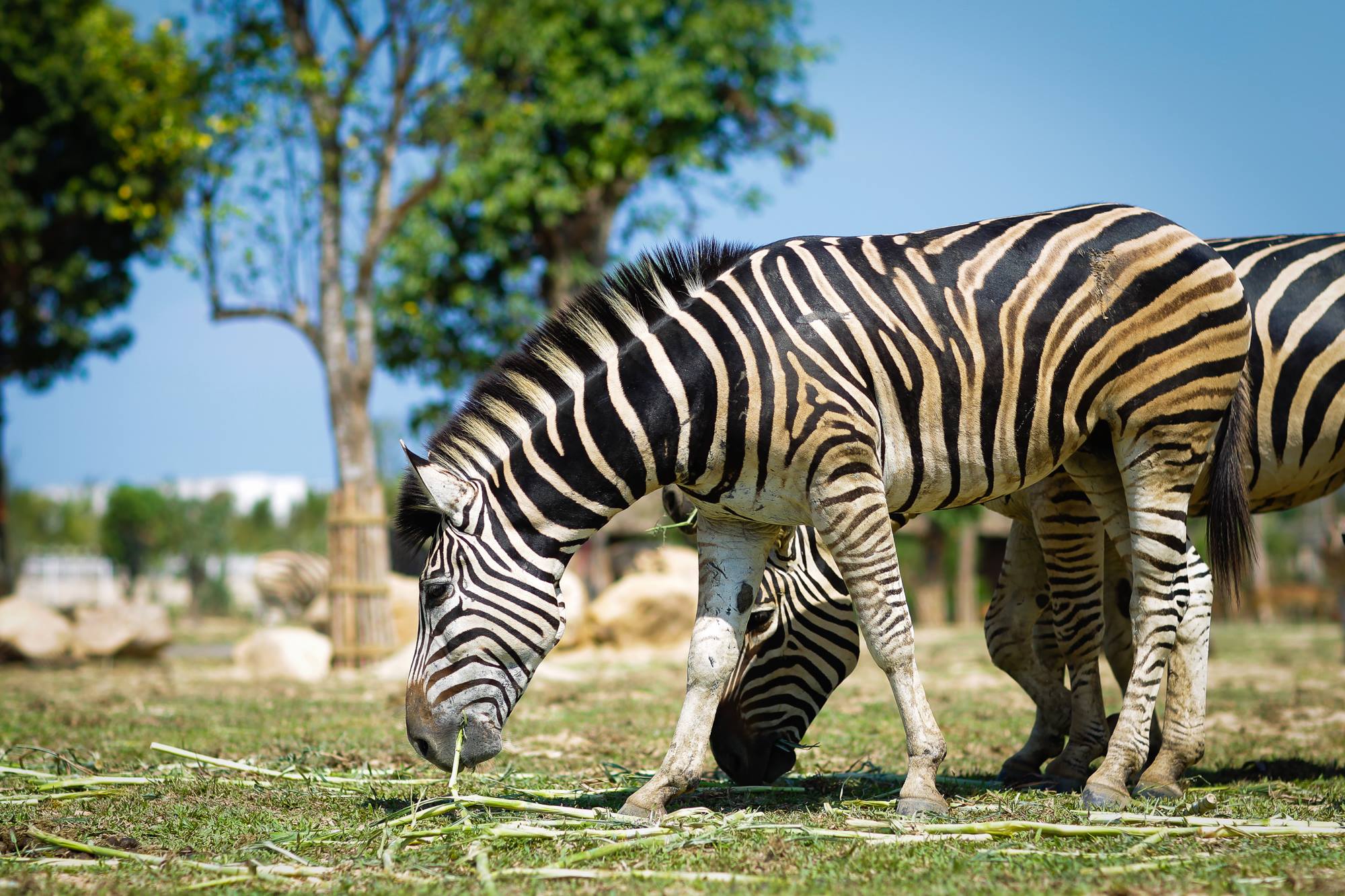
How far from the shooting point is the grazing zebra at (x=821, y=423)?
158 inches

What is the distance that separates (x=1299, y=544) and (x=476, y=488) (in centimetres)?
3508

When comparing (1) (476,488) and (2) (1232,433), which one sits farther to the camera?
(2) (1232,433)

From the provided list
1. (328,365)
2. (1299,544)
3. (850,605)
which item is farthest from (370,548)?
(1299,544)

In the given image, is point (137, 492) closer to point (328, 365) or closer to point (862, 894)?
point (328, 365)

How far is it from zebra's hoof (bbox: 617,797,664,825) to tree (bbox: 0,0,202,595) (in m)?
14.2

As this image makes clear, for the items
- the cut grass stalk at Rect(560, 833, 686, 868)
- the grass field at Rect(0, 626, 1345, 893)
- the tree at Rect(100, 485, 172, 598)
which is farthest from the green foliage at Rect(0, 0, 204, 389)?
the cut grass stalk at Rect(560, 833, 686, 868)

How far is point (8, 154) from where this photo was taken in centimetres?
1798

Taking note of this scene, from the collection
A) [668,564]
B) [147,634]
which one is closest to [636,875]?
[147,634]

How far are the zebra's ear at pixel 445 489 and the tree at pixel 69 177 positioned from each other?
1339 cm

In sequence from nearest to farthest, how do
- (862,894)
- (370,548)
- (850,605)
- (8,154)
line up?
(862,894) → (850,605) → (370,548) → (8,154)

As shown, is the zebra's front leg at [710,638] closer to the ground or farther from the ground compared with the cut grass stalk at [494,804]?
farther from the ground

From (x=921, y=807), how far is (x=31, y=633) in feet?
42.2

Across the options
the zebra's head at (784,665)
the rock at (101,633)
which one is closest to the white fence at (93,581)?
the rock at (101,633)

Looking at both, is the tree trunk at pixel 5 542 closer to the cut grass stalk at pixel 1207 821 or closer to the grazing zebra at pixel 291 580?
the grazing zebra at pixel 291 580
